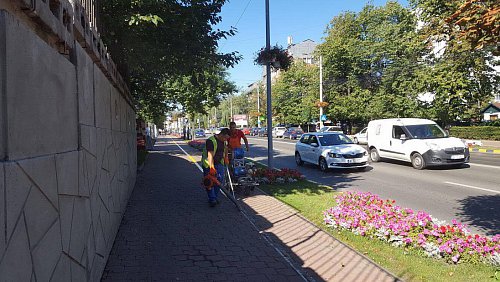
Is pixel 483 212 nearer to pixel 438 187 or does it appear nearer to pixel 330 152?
pixel 438 187

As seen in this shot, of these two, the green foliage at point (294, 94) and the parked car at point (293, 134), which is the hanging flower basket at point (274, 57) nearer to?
the parked car at point (293, 134)

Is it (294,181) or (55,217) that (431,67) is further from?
(55,217)

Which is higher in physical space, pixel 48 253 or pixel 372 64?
pixel 372 64

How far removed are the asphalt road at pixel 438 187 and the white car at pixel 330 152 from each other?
36cm

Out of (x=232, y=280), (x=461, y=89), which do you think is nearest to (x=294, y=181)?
(x=232, y=280)

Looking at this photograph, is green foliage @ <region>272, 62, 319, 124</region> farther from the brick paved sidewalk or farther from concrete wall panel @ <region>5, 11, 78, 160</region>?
concrete wall panel @ <region>5, 11, 78, 160</region>

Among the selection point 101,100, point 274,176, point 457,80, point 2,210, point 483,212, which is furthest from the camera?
point 457,80

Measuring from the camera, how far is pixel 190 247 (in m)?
5.47

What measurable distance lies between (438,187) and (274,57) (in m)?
6.07

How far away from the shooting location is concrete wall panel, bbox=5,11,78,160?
6.24ft

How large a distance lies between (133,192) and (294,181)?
14.4 ft

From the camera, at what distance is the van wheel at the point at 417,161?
47.5 ft

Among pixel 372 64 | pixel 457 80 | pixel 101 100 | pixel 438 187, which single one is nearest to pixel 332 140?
pixel 438 187

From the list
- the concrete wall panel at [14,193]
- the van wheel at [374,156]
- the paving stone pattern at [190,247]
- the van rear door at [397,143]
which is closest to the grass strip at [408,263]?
the paving stone pattern at [190,247]
